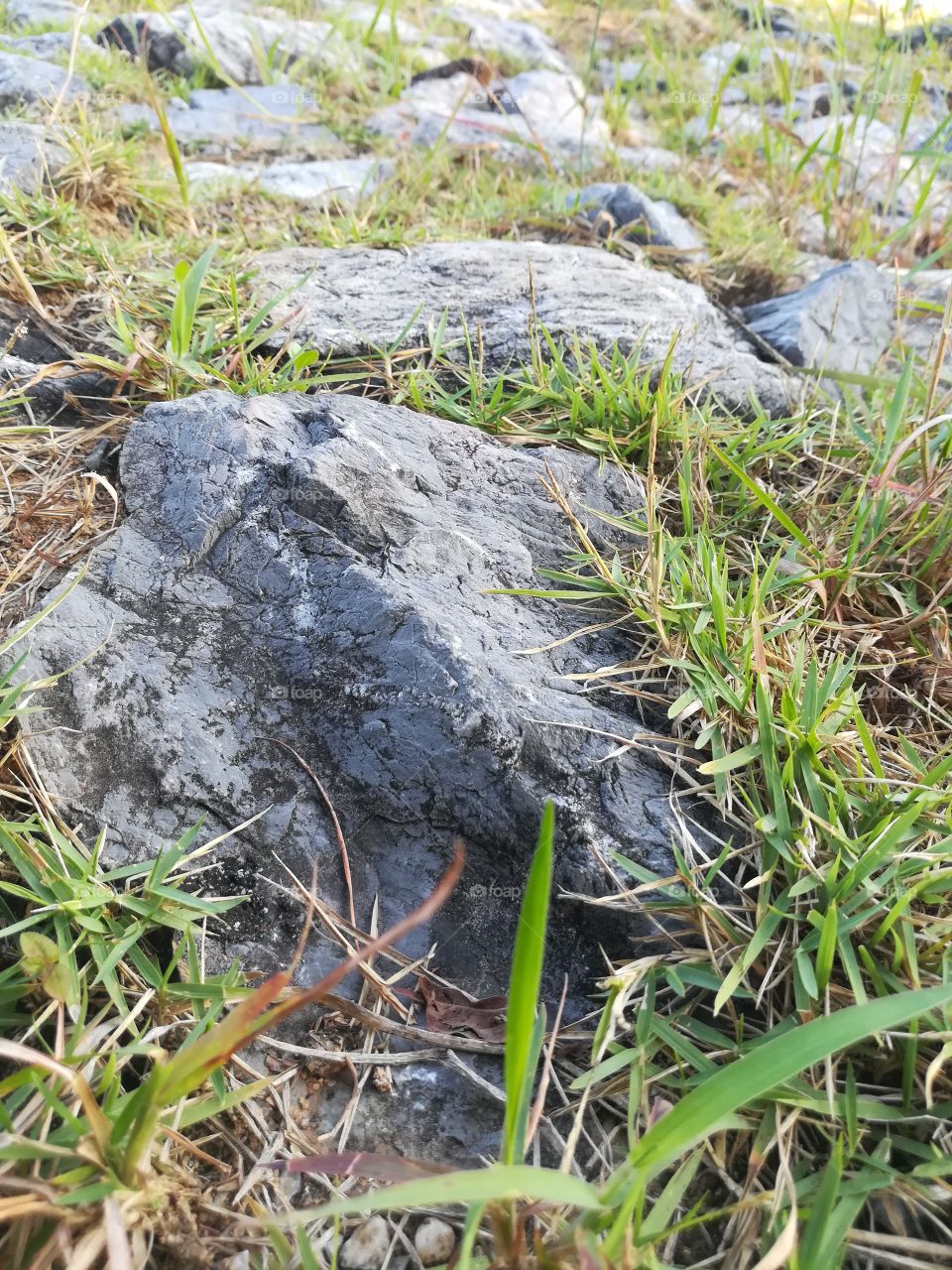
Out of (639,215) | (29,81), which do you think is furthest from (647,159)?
(29,81)

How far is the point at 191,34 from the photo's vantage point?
4.13 meters

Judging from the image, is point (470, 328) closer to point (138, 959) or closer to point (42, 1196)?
point (138, 959)

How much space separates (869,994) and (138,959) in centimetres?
107

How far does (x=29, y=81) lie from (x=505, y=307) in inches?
85.5

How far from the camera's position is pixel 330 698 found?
1.47 m

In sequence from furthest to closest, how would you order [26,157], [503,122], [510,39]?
[510,39] < [503,122] < [26,157]

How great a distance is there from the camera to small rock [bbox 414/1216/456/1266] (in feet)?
3.28

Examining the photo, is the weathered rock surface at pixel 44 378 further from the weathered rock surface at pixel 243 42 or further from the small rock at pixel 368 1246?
the weathered rock surface at pixel 243 42

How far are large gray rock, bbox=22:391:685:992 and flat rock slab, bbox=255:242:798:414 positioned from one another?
68 cm

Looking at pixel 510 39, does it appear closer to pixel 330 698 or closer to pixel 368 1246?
pixel 330 698

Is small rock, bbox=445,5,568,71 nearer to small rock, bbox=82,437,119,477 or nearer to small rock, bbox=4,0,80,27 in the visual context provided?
small rock, bbox=4,0,80,27

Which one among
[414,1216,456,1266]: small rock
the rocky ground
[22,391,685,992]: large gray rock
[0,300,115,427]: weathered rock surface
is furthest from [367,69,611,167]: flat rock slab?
[414,1216,456,1266]: small rock

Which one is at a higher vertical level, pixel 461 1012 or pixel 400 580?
pixel 400 580

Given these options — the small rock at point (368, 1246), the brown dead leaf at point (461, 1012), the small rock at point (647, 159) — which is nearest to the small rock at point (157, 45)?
the small rock at point (647, 159)
